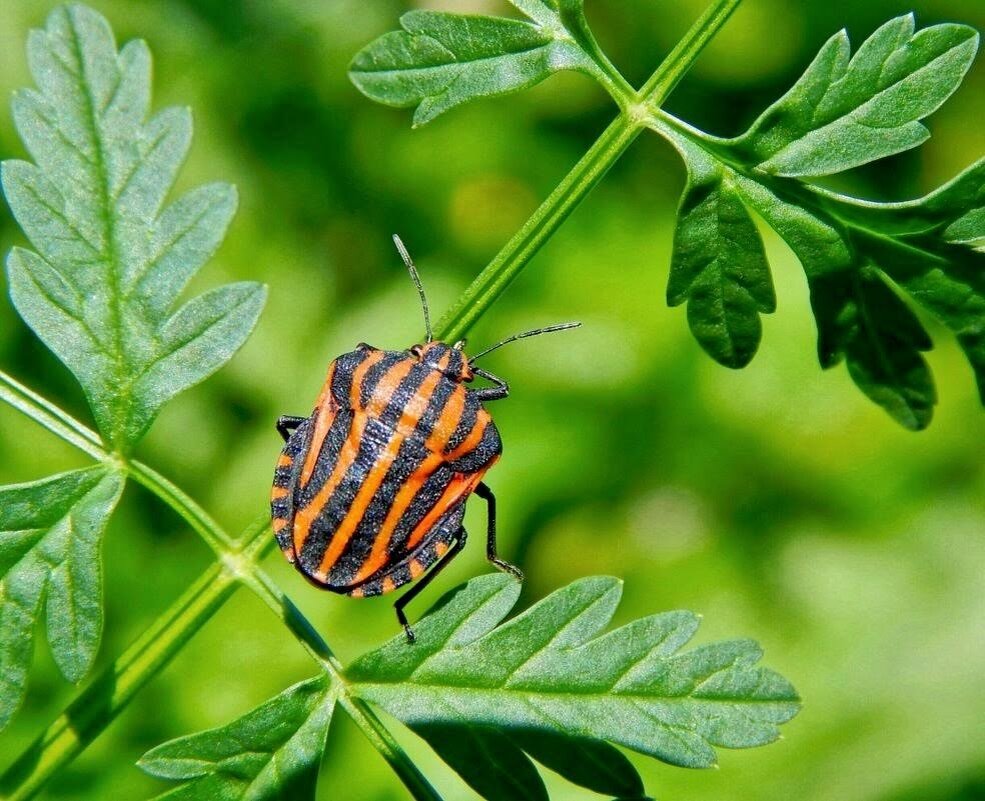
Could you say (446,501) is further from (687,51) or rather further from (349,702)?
(687,51)

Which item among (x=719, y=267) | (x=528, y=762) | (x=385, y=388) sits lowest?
(x=528, y=762)

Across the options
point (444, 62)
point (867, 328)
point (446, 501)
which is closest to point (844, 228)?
point (867, 328)

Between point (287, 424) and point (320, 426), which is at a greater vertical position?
point (287, 424)

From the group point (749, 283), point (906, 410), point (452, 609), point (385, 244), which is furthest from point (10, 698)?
point (385, 244)

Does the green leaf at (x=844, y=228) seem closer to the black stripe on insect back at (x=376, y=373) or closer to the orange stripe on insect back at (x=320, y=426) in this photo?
the black stripe on insect back at (x=376, y=373)

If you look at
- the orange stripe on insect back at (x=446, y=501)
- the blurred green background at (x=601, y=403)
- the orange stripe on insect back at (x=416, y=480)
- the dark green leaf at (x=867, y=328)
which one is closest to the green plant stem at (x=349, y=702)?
the orange stripe on insect back at (x=416, y=480)

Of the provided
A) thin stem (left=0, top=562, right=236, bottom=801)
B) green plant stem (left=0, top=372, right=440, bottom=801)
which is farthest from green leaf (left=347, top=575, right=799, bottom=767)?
thin stem (left=0, top=562, right=236, bottom=801)
